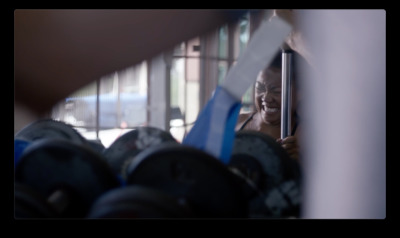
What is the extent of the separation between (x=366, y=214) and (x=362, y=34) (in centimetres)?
26

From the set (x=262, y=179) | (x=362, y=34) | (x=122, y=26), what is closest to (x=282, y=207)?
(x=262, y=179)

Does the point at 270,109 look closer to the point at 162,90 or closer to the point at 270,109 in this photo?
the point at 270,109

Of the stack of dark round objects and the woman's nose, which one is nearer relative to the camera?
the stack of dark round objects

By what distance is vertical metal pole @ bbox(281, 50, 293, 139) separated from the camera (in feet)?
2.68

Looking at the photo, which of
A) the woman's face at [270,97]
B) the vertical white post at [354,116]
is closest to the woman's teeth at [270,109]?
the woman's face at [270,97]

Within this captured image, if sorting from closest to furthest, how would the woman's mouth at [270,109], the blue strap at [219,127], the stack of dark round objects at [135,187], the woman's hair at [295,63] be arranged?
the stack of dark round objects at [135,187] < the blue strap at [219,127] < the woman's hair at [295,63] < the woman's mouth at [270,109]

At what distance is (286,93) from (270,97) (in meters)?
0.05

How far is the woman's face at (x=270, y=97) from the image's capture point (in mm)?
823

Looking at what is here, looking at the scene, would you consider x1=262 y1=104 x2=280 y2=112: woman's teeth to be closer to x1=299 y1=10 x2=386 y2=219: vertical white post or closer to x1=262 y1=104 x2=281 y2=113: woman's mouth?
x1=262 y1=104 x2=281 y2=113: woman's mouth

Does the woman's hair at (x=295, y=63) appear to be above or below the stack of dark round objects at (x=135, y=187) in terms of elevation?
above

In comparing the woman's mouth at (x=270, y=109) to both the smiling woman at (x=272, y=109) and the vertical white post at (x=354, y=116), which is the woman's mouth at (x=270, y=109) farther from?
the vertical white post at (x=354, y=116)

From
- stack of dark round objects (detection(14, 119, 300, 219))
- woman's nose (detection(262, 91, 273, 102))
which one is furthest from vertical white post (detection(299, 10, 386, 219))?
woman's nose (detection(262, 91, 273, 102))

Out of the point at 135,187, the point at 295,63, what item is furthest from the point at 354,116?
the point at 135,187

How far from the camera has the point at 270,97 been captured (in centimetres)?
90
